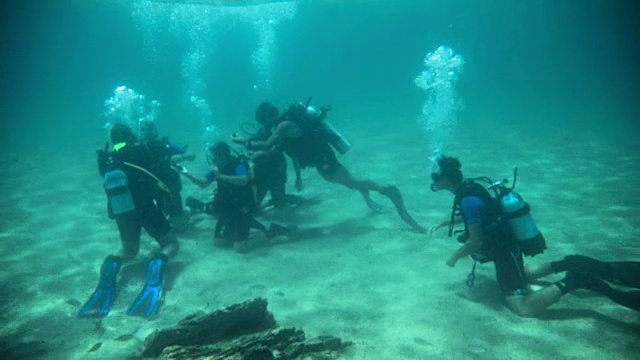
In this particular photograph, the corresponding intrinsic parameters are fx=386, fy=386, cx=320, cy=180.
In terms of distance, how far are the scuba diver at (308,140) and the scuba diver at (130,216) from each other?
239 centimetres

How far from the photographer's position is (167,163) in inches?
369

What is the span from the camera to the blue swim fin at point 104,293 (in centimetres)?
621

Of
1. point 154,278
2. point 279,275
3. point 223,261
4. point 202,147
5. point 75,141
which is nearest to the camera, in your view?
point 154,278

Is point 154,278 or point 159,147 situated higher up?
point 159,147

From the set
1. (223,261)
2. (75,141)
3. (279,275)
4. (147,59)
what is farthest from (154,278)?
(147,59)

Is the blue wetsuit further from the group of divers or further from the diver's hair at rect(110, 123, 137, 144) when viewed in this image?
the diver's hair at rect(110, 123, 137, 144)

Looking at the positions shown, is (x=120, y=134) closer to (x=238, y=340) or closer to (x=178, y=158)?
(x=178, y=158)

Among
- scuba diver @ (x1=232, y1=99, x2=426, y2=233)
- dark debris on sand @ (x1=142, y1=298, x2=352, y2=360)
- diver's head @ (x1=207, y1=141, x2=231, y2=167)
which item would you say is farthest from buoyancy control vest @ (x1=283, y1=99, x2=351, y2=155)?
dark debris on sand @ (x1=142, y1=298, x2=352, y2=360)

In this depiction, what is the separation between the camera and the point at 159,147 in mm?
8969

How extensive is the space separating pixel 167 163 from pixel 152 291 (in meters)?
3.80

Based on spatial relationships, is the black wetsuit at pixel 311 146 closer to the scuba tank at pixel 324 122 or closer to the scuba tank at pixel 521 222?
the scuba tank at pixel 324 122

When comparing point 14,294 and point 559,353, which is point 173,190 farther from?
point 559,353

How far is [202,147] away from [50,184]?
9.59m

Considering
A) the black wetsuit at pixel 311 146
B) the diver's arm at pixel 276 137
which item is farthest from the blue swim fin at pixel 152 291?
the black wetsuit at pixel 311 146
